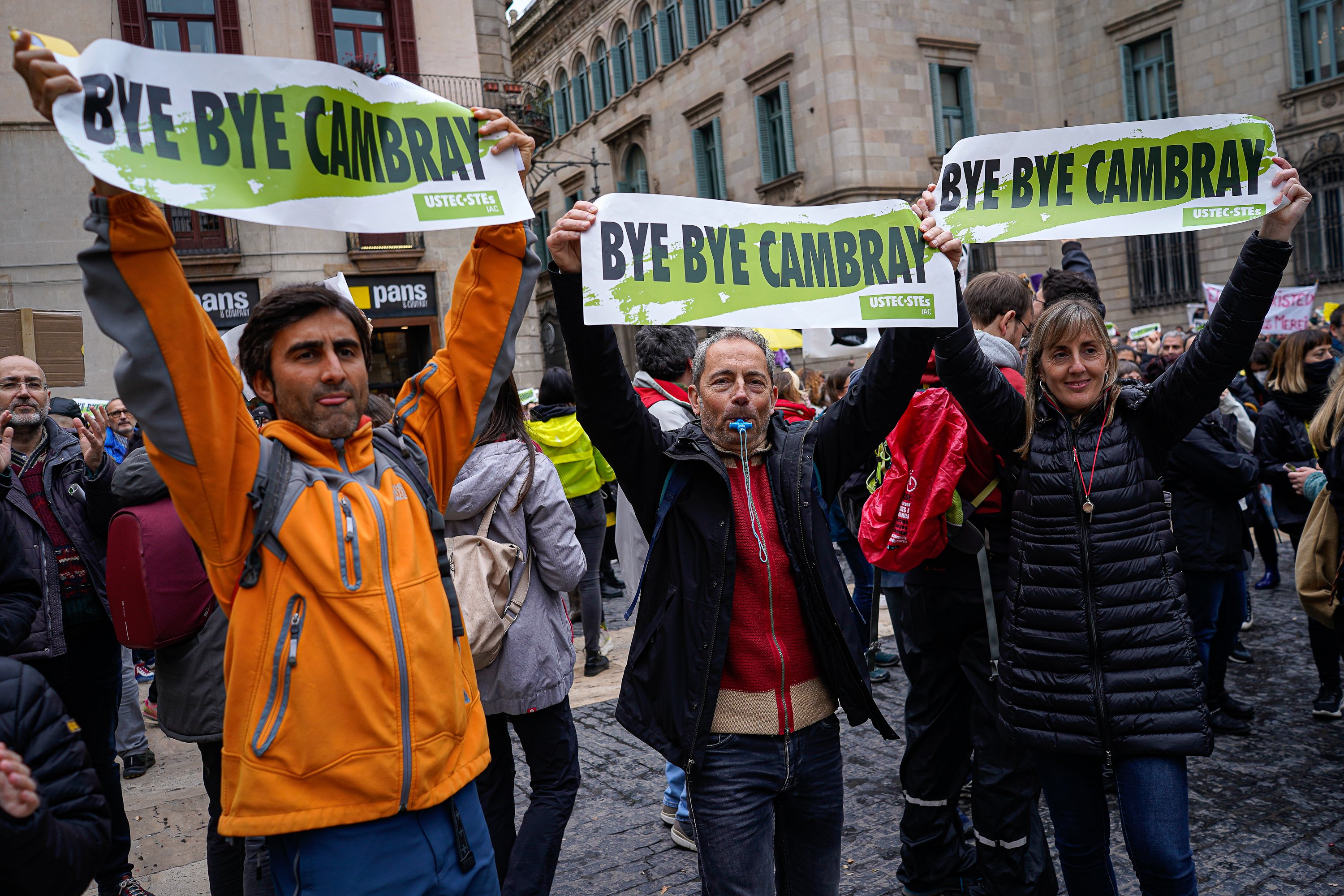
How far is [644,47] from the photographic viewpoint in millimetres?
29500

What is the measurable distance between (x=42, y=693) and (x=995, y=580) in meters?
2.81

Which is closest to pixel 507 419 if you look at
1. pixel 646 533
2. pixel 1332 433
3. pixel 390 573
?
pixel 646 533

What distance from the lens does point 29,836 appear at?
1.69 meters

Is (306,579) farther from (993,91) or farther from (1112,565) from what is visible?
(993,91)

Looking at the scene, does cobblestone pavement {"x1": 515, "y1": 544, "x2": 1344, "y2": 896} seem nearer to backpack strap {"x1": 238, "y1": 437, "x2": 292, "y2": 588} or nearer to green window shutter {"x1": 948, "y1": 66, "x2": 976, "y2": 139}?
backpack strap {"x1": 238, "y1": 437, "x2": 292, "y2": 588}

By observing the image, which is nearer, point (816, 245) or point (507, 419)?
point (816, 245)

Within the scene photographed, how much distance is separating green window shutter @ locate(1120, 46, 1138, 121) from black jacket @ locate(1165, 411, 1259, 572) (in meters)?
21.8

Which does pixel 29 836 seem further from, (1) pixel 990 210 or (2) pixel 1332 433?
(2) pixel 1332 433

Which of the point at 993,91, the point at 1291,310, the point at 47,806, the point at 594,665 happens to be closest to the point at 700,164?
the point at 993,91

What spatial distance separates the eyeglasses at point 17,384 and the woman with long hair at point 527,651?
2.01 metres

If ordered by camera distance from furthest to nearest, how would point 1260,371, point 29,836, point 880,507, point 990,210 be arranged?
point 1260,371 < point 880,507 < point 990,210 < point 29,836

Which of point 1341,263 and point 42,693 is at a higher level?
point 1341,263

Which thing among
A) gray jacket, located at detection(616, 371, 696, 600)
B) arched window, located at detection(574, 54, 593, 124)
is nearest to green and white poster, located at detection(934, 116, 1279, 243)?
gray jacket, located at detection(616, 371, 696, 600)

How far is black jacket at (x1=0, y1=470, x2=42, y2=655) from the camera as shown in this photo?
3.13m
